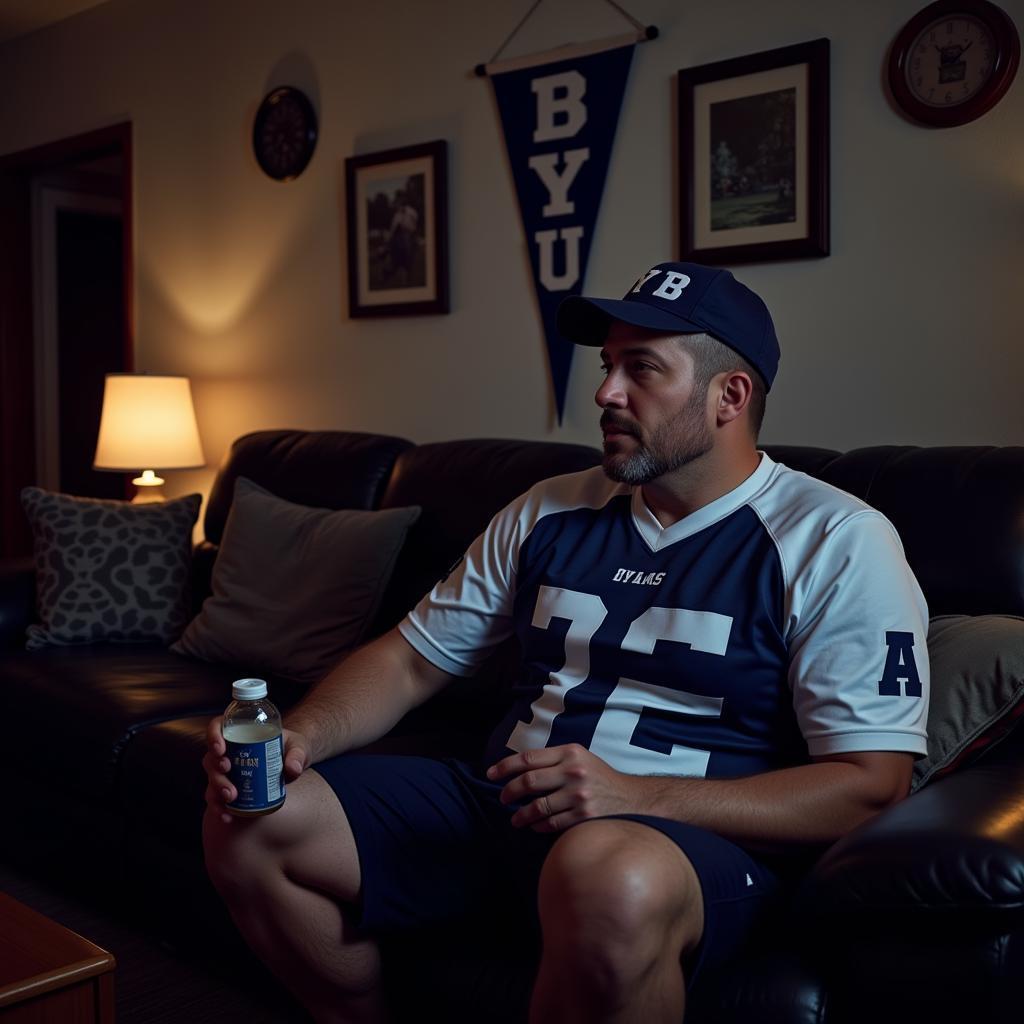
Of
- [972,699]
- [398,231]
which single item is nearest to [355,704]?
[972,699]

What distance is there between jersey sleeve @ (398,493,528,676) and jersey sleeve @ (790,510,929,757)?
0.52m

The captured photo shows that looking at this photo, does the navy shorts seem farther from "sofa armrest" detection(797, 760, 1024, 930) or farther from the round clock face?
the round clock face

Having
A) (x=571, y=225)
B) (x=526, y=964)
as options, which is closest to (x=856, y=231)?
(x=571, y=225)

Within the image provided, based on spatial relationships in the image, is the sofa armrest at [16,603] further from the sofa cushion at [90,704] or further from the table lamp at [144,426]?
the table lamp at [144,426]

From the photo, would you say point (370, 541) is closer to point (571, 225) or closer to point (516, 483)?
point (516, 483)

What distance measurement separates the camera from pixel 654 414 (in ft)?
5.63

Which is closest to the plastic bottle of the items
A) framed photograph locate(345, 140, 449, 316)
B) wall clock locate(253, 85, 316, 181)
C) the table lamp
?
framed photograph locate(345, 140, 449, 316)

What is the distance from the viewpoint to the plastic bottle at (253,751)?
1.41m

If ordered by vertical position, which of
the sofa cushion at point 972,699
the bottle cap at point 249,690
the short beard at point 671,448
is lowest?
the sofa cushion at point 972,699

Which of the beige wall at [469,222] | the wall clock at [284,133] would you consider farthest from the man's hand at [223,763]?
the wall clock at [284,133]

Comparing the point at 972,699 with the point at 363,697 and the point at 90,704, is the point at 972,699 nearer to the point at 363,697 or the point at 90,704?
the point at 363,697

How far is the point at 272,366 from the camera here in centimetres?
383

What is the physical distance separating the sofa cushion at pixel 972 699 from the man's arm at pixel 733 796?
0.48 ft

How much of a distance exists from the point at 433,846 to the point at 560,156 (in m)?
1.94
